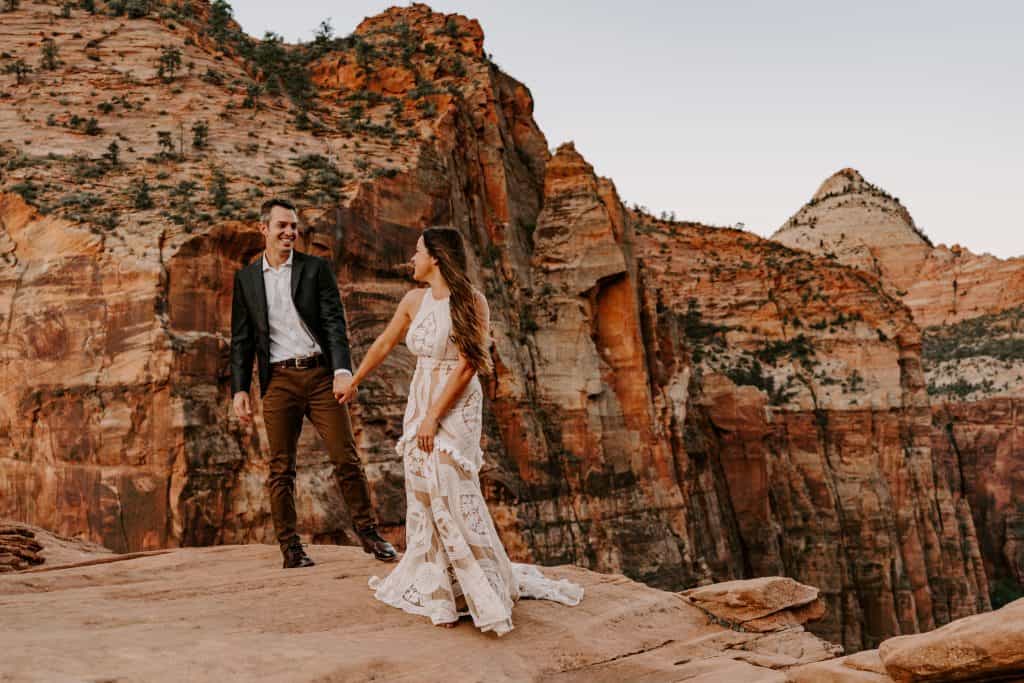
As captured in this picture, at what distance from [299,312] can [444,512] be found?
6.52 feet

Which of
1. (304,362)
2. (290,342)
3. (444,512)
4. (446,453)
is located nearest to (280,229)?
(290,342)

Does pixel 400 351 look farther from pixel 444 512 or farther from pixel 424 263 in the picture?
pixel 444 512

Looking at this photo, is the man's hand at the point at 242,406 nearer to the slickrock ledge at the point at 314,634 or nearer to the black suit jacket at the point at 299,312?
the black suit jacket at the point at 299,312

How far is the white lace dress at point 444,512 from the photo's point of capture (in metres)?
5.37

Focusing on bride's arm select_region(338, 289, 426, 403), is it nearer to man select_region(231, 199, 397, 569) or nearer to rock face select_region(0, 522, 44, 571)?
man select_region(231, 199, 397, 569)

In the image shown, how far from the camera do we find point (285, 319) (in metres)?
6.48

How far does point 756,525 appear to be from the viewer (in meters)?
39.7

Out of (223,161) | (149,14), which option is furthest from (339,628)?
(149,14)

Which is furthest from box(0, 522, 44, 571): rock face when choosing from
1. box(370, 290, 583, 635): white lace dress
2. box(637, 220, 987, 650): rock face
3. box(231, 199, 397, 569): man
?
box(637, 220, 987, 650): rock face

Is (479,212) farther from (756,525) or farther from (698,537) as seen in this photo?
(756,525)

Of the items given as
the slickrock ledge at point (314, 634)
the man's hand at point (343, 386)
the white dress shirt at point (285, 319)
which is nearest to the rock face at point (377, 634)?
the slickrock ledge at point (314, 634)

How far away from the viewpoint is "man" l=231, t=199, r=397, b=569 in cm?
645

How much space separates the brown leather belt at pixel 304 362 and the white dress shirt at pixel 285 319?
0.03 m

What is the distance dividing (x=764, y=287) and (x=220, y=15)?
34219mm
